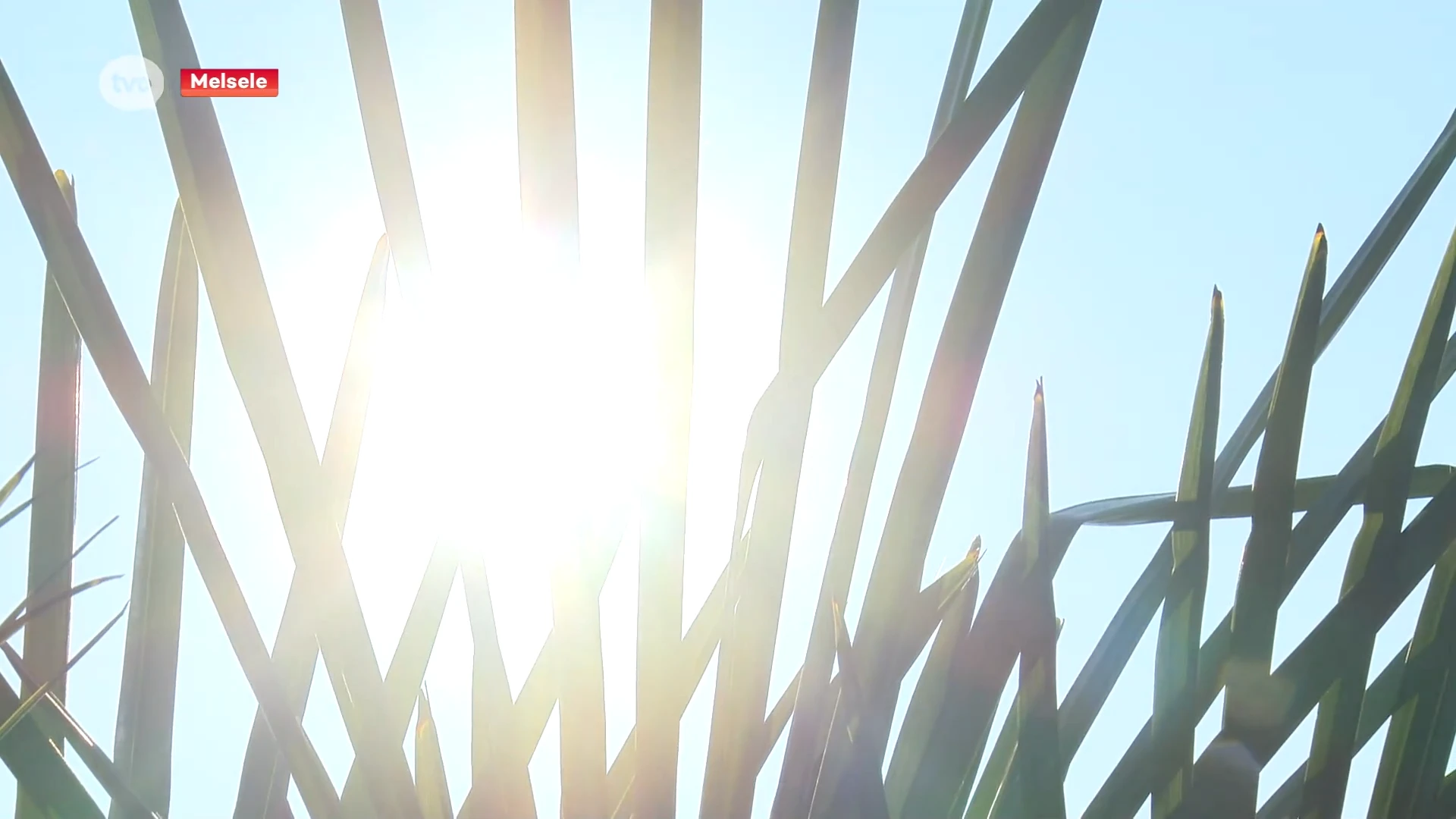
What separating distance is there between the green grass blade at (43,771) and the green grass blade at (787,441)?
21cm

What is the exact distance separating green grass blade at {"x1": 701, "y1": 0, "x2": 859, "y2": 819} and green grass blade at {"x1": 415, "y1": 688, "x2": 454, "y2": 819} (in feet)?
0.42

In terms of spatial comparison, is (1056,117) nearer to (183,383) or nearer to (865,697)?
(865,697)

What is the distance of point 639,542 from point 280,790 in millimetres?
241

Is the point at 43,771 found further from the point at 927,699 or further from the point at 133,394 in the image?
the point at 927,699

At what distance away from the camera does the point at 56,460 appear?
1.50ft

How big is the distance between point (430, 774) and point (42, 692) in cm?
15

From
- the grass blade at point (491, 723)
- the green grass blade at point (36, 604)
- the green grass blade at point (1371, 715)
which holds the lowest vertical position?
the green grass blade at point (1371, 715)

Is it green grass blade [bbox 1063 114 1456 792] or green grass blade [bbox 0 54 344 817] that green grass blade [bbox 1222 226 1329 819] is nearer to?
green grass blade [bbox 1063 114 1456 792]

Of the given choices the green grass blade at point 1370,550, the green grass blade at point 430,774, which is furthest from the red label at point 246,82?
the green grass blade at point 1370,550

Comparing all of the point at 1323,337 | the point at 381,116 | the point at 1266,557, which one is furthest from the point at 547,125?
the point at 1323,337

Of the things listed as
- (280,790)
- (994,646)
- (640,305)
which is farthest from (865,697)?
(280,790)

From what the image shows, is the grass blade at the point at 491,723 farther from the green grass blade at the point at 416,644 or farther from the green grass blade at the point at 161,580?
the green grass blade at the point at 161,580

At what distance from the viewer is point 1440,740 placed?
383 mm

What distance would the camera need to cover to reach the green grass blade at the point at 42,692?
29cm
